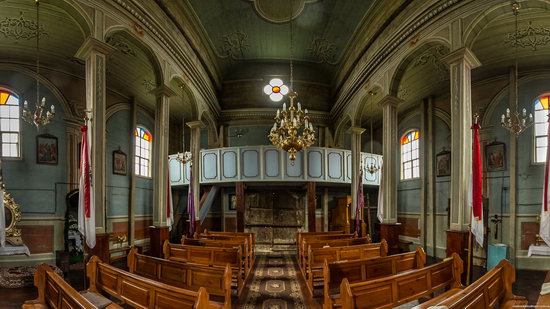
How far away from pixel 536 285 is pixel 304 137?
6391 millimetres

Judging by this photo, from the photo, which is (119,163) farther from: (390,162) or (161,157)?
(390,162)

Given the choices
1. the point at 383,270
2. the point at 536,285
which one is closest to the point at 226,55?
the point at 383,270

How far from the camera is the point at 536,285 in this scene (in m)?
7.33

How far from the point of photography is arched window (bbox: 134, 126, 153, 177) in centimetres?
1348

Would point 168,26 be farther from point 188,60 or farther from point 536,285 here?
point 536,285

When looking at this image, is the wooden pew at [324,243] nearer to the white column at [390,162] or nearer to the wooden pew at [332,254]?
the wooden pew at [332,254]

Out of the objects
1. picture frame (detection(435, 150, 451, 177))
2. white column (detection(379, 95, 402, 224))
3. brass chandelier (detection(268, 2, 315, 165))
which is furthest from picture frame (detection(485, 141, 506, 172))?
brass chandelier (detection(268, 2, 315, 165))

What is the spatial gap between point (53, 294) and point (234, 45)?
1086 cm

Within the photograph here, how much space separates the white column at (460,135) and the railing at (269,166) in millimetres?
6370

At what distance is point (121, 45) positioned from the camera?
8258 millimetres

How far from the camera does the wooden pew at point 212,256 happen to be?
255 inches

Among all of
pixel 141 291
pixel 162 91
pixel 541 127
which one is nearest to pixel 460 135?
pixel 541 127

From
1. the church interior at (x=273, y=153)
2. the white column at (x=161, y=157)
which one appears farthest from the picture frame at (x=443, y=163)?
the white column at (x=161, y=157)

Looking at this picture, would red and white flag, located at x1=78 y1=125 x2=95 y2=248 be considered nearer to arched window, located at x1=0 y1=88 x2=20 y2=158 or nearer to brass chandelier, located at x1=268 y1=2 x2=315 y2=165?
brass chandelier, located at x1=268 y1=2 x2=315 y2=165
